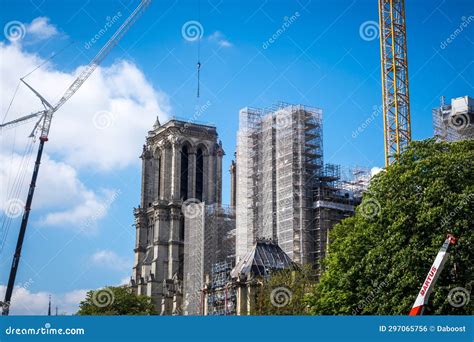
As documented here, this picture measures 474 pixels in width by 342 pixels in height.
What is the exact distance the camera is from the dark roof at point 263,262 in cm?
6594

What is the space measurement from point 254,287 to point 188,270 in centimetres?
2801

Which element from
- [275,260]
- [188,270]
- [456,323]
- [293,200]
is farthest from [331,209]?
[456,323]

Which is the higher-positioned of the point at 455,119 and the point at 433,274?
the point at 455,119

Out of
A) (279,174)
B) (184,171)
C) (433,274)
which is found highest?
(184,171)

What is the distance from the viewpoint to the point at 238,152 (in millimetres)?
80562

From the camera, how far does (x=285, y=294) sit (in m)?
57.0

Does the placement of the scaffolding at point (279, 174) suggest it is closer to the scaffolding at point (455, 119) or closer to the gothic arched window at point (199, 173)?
the scaffolding at point (455, 119)

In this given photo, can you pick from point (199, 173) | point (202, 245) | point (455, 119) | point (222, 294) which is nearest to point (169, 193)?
point (199, 173)

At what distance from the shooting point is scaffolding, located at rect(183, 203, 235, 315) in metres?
88.0

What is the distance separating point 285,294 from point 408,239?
1940cm

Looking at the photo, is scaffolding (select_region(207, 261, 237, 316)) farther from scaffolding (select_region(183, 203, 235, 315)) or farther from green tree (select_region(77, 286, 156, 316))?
scaffolding (select_region(183, 203, 235, 315))

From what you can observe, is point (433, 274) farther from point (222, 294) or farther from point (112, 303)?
point (112, 303)

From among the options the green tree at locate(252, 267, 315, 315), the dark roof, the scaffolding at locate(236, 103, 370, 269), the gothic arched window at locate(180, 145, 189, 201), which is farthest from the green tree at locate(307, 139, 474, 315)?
the gothic arched window at locate(180, 145, 189, 201)

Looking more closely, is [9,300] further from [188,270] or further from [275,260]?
[188,270]
